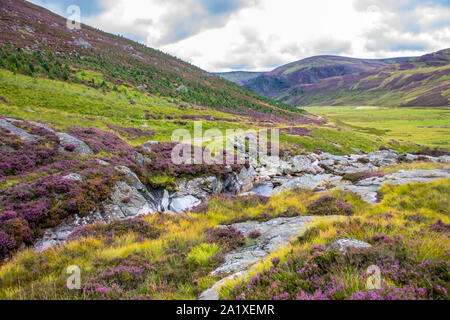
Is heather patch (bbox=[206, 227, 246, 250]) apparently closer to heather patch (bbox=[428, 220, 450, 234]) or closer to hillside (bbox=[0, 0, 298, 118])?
heather patch (bbox=[428, 220, 450, 234])

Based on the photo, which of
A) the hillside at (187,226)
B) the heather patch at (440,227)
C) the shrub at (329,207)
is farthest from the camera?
the shrub at (329,207)

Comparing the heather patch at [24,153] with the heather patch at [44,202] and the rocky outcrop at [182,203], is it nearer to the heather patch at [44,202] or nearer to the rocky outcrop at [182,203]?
the heather patch at [44,202]

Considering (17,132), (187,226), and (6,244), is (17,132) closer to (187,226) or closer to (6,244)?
(6,244)

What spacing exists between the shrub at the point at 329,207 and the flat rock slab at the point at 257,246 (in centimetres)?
158

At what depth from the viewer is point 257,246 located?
707cm

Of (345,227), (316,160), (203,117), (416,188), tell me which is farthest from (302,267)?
(203,117)

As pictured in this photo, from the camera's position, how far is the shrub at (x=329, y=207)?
9547 millimetres

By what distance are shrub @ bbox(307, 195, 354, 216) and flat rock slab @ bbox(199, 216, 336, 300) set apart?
1578 millimetres

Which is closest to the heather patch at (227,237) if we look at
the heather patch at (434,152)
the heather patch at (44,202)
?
the heather patch at (44,202)

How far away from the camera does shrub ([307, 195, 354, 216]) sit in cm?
955

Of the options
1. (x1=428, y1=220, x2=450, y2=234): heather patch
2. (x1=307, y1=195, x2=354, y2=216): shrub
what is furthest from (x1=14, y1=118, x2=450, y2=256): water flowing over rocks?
(x1=428, y1=220, x2=450, y2=234): heather patch
